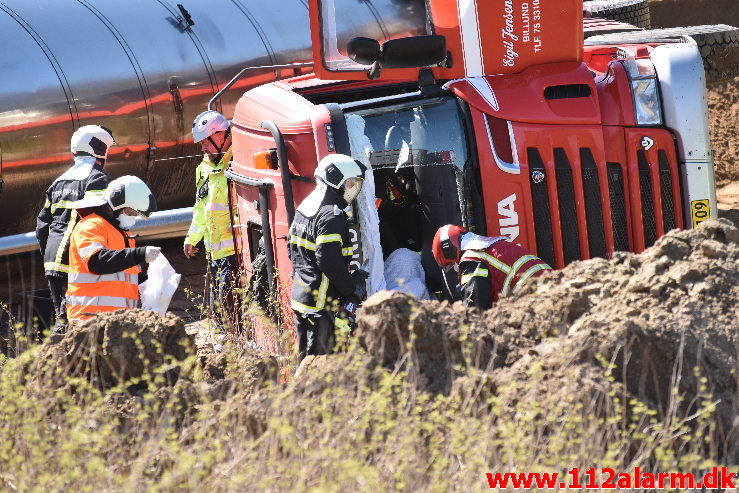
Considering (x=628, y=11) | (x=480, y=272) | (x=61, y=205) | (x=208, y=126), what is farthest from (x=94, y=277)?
(x=628, y=11)

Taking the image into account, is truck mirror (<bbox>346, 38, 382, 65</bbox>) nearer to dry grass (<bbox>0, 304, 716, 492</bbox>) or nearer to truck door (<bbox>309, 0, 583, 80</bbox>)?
truck door (<bbox>309, 0, 583, 80</bbox>)

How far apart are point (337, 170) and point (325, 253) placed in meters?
0.47

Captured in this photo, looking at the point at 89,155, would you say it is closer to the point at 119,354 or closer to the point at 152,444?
the point at 119,354

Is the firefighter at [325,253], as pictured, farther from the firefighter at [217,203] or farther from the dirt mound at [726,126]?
the dirt mound at [726,126]

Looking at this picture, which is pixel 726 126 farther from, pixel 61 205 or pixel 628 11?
pixel 61 205

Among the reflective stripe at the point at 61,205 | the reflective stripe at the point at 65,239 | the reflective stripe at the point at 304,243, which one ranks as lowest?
the reflective stripe at the point at 304,243

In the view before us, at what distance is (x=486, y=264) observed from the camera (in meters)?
6.14

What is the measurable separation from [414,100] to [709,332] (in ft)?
9.03

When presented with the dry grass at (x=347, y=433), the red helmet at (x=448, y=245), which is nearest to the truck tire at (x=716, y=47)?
the red helmet at (x=448, y=245)

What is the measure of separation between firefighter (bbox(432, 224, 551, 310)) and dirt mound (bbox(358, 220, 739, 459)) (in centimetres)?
71

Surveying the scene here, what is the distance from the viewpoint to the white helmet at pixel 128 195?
6426mm

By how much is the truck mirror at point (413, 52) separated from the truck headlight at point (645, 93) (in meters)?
1.24

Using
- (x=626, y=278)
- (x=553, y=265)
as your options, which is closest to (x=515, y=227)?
(x=553, y=265)

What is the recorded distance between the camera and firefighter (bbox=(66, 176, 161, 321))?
6.34 metres
